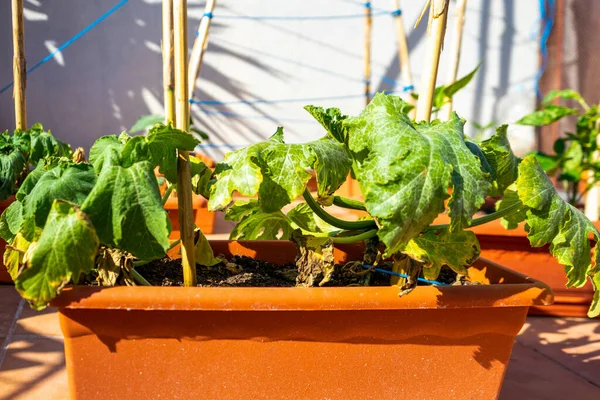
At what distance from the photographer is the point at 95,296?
37.8 inches

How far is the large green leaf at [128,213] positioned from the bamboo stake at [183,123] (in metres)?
0.11

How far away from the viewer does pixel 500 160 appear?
1.19m

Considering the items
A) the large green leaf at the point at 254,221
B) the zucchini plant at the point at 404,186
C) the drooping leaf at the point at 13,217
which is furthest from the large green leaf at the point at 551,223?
the drooping leaf at the point at 13,217

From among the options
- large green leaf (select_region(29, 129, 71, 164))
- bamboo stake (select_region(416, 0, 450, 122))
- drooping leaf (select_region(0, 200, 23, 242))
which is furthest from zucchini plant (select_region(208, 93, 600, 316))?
large green leaf (select_region(29, 129, 71, 164))

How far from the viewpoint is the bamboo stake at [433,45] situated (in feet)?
3.92

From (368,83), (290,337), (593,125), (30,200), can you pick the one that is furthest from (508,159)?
(368,83)

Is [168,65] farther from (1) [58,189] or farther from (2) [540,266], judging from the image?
(2) [540,266]

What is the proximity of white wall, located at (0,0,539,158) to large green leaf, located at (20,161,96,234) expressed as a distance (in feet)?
11.1

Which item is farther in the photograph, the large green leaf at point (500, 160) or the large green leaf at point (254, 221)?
the large green leaf at point (254, 221)

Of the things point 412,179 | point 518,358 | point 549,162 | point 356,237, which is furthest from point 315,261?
point 549,162

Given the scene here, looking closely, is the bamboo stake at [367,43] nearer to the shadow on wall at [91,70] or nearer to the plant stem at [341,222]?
the shadow on wall at [91,70]

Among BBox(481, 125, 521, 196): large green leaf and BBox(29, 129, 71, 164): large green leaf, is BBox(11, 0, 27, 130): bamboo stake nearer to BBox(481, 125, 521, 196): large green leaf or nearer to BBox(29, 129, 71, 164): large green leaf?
BBox(29, 129, 71, 164): large green leaf

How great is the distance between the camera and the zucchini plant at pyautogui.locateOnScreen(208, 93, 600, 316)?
3.01 feet

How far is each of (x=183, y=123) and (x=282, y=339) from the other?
1.38 feet
